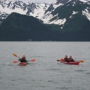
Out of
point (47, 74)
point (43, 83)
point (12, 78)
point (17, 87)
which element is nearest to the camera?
point (17, 87)

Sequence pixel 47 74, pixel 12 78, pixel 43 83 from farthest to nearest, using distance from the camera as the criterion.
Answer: pixel 47 74, pixel 12 78, pixel 43 83

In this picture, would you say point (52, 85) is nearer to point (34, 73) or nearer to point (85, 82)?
point (85, 82)

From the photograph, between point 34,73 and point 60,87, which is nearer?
point 60,87

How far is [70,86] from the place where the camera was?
1661 inches

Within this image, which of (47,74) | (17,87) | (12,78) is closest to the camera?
(17,87)

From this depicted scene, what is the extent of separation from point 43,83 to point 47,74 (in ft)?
28.1

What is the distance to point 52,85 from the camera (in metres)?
43.0

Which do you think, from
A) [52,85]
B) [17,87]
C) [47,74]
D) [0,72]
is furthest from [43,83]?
[0,72]

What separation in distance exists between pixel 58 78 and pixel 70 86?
6.44 metres

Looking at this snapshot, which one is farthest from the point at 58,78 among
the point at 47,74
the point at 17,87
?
the point at 17,87

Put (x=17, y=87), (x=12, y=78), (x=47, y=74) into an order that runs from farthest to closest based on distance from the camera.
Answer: (x=47, y=74) → (x=12, y=78) → (x=17, y=87)

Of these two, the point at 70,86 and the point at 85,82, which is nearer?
the point at 70,86

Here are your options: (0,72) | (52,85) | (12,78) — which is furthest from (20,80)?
(0,72)

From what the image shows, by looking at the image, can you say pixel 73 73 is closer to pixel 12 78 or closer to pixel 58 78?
pixel 58 78
